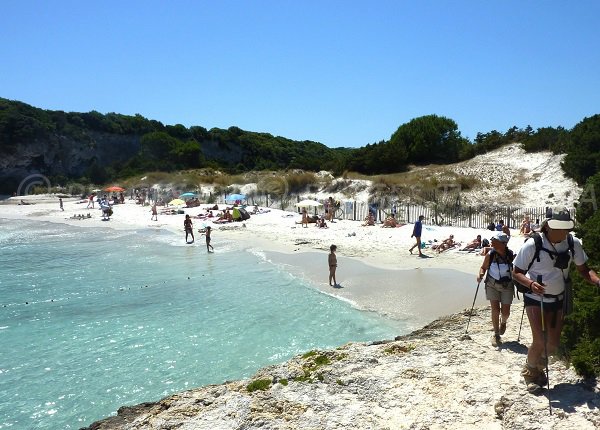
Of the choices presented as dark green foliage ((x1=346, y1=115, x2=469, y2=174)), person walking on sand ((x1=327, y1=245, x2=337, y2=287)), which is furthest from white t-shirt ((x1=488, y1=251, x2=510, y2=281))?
dark green foliage ((x1=346, y1=115, x2=469, y2=174))

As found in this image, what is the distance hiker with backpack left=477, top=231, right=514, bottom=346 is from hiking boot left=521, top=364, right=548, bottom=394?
153cm

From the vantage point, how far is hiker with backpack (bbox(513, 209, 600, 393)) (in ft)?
15.8

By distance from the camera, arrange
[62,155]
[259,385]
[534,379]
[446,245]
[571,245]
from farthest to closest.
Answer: [62,155] → [446,245] → [259,385] → [534,379] → [571,245]

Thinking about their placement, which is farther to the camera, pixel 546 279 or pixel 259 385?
pixel 259 385

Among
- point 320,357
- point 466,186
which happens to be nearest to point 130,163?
point 466,186

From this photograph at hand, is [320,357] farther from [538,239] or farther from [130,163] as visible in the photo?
[130,163]

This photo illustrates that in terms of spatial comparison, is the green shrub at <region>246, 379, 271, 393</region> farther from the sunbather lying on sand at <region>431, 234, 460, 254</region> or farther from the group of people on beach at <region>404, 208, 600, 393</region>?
the sunbather lying on sand at <region>431, 234, 460, 254</region>

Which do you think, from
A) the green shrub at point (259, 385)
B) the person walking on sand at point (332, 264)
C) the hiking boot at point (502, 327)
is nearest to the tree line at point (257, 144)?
the person walking on sand at point (332, 264)

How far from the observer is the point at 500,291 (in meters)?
6.80

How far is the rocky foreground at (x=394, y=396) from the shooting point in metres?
4.96

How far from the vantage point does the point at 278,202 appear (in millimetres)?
39344

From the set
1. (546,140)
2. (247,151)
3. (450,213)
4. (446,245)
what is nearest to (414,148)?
(546,140)

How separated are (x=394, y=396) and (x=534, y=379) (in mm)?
1581

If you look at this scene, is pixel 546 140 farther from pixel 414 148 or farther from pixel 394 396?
pixel 394 396
